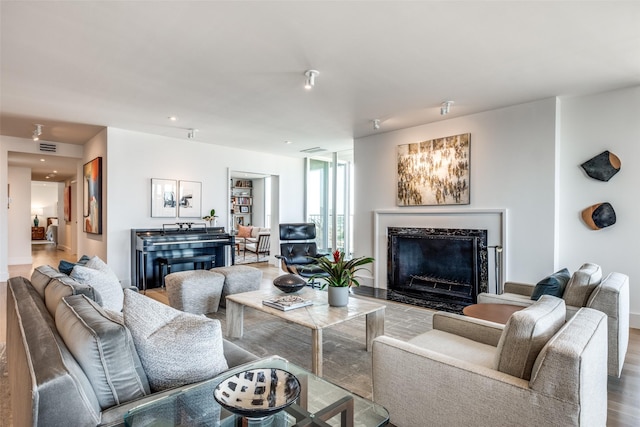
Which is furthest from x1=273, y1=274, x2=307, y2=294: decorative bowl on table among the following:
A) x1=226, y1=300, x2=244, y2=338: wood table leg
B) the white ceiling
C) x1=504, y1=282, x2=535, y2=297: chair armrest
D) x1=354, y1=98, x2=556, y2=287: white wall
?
x1=354, y1=98, x2=556, y2=287: white wall

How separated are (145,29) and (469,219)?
413cm

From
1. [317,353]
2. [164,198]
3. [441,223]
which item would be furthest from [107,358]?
[164,198]

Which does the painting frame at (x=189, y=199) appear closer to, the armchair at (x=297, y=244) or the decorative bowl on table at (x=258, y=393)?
the armchair at (x=297, y=244)

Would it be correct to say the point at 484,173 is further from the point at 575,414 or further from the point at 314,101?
the point at 575,414

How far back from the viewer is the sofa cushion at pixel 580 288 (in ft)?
8.46

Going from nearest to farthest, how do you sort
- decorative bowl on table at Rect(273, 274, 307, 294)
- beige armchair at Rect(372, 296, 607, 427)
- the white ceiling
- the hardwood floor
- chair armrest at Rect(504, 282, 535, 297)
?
1. beige armchair at Rect(372, 296, 607, 427)
2. the hardwood floor
3. the white ceiling
4. decorative bowl on table at Rect(273, 274, 307, 294)
5. chair armrest at Rect(504, 282, 535, 297)

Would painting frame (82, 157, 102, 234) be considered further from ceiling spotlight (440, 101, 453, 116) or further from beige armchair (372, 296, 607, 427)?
beige armchair (372, 296, 607, 427)

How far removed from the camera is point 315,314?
269 cm

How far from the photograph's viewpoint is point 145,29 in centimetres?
248

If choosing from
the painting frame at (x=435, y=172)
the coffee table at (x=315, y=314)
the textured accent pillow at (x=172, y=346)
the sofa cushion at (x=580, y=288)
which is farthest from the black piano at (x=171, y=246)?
the sofa cushion at (x=580, y=288)

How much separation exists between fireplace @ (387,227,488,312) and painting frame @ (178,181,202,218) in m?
3.54

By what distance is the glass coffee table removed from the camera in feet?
3.80

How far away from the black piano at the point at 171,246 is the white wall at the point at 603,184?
5.14m

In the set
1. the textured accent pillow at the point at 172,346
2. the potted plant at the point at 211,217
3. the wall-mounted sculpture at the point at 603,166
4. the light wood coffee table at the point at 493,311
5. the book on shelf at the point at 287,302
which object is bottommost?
the light wood coffee table at the point at 493,311
